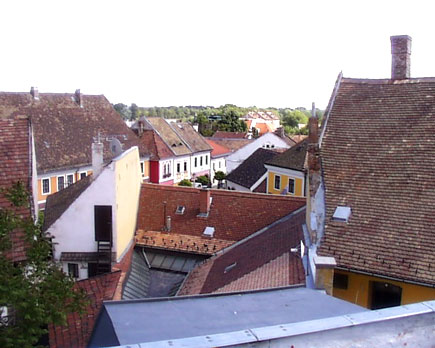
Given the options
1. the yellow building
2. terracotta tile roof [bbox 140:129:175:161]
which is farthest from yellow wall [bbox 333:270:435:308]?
terracotta tile roof [bbox 140:129:175:161]

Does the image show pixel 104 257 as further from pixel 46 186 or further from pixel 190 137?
pixel 190 137

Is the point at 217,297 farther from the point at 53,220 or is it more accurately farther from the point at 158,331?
the point at 53,220

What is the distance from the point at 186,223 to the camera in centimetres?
2122

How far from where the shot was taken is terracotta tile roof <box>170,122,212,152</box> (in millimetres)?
51031

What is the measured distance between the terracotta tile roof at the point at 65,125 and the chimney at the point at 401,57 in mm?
24740

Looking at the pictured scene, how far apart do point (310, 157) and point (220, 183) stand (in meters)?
40.7

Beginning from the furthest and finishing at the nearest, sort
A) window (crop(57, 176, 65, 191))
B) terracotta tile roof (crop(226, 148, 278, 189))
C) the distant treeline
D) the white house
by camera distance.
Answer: the distant treeline → terracotta tile roof (crop(226, 148, 278, 189)) → window (crop(57, 176, 65, 191)) → the white house

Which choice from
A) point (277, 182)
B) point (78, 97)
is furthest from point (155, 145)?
point (277, 182)

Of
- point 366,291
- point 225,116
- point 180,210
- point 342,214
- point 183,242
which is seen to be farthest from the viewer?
point 225,116

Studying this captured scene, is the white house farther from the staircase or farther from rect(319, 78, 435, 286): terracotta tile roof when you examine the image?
rect(319, 78, 435, 286): terracotta tile roof

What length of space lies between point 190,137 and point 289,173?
21459 millimetres

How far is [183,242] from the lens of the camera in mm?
20172

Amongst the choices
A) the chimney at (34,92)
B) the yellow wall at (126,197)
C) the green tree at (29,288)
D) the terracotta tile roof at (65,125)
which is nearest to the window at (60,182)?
the terracotta tile roof at (65,125)

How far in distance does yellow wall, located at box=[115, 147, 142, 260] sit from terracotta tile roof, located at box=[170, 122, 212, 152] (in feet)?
91.8
